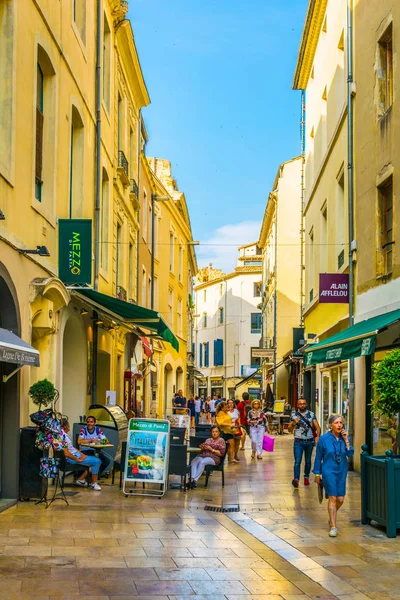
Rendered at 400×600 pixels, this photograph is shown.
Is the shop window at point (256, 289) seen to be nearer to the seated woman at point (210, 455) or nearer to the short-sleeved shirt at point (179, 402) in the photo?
the short-sleeved shirt at point (179, 402)

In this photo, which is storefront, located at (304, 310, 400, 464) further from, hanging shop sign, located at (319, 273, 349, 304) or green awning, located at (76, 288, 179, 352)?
green awning, located at (76, 288, 179, 352)

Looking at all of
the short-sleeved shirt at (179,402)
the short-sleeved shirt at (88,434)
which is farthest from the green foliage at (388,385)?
the short-sleeved shirt at (179,402)

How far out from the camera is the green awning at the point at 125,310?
1546 cm

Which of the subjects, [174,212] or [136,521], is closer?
[136,521]

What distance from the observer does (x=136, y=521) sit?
10352 mm

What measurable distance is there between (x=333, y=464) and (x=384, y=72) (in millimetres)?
9274

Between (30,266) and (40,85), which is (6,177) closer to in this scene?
(30,266)

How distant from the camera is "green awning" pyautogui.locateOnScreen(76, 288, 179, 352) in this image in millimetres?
15461

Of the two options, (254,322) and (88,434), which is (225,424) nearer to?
(88,434)

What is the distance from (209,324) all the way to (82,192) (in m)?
63.4

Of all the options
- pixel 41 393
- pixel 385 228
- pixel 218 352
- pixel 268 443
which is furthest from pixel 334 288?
pixel 218 352

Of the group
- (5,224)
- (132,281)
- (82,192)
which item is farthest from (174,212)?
(5,224)

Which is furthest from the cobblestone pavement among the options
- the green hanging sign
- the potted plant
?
the green hanging sign

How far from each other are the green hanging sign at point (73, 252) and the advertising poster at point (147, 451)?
279cm
